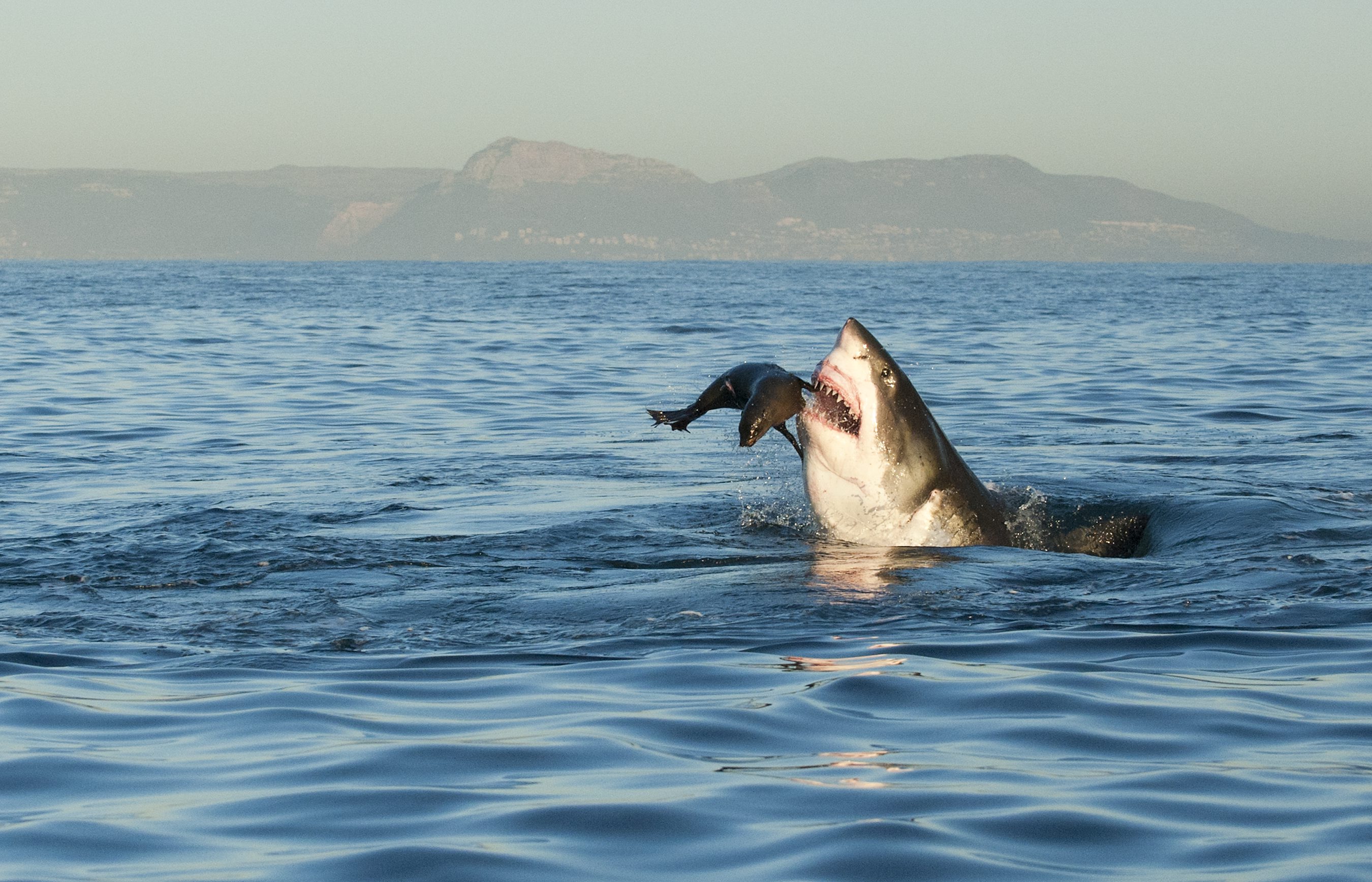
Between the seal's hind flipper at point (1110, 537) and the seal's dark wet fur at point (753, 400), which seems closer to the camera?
the seal's dark wet fur at point (753, 400)

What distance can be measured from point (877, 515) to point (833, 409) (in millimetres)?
827

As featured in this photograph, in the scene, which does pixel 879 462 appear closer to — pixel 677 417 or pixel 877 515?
pixel 877 515

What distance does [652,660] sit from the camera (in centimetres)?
709

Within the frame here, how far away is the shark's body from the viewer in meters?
8.88

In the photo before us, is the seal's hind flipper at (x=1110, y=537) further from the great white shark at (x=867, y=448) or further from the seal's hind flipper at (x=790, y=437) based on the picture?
the seal's hind flipper at (x=790, y=437)

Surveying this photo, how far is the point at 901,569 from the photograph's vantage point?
879 centimetres

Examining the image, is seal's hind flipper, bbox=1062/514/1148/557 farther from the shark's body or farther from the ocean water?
the shark's body

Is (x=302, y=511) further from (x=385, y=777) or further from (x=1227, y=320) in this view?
Answer: (x=1227, y=320)

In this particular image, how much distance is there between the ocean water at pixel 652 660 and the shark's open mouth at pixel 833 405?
2.67 ft

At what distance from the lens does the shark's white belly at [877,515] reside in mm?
9266

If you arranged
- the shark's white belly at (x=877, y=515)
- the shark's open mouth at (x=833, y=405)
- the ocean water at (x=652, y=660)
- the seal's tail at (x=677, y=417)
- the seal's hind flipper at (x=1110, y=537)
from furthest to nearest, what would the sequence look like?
the seal's hind flipper at (x=1110, y=537)
the shark's white belly at (x=877, y=515)
the shark's open mouth at (x=833, y=405)
the seal's tail at (x=677, y=417)
the ocean water at (x=652, y=660)

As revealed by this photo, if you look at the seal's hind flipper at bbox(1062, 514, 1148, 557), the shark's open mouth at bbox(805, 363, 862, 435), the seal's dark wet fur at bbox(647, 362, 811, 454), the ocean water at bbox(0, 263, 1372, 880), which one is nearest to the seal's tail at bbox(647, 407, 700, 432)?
the seal's dark wet fur at bbox(647, 362, 811, 454)

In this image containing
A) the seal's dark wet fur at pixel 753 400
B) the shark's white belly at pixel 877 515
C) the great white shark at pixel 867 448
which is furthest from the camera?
the shark's white belly at pixel 877 515

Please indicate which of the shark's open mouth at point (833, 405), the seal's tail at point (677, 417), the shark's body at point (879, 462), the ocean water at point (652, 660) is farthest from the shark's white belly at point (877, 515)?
the seal's tail at point (677, 417)
